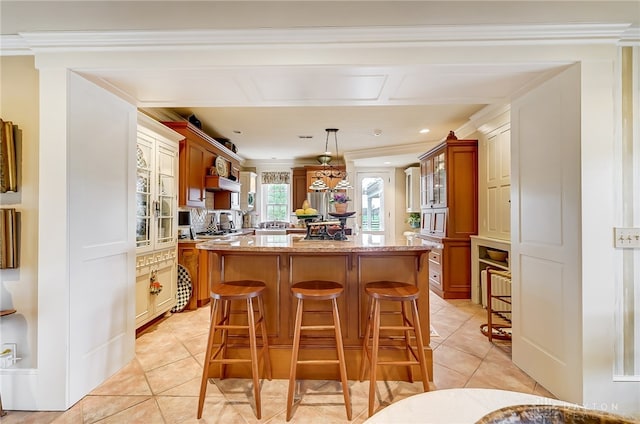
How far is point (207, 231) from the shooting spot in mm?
4660

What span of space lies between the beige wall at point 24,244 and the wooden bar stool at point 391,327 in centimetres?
222

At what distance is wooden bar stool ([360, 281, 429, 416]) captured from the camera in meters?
1.72

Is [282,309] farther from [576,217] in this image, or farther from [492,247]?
[492,247]

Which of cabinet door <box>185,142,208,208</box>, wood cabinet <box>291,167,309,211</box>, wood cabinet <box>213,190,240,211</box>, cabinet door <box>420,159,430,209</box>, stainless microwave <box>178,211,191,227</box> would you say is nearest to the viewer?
cabinet door <box>185,142,208,208</box>

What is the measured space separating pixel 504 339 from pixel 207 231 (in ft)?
14.1

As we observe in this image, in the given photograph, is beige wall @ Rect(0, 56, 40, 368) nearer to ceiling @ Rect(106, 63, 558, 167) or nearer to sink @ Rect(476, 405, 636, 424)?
ceiling @ Rect(106, 63, 558, 167)

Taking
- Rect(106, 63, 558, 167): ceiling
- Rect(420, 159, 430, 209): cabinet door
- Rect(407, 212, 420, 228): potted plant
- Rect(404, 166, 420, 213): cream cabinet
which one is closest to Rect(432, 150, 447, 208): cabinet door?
Rect(420, 159, 430, 209): cabinet door

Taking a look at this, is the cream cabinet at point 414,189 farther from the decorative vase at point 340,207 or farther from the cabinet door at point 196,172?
the cabinet door at point 196,172

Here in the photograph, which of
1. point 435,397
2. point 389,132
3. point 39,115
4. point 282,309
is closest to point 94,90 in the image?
point 39,115

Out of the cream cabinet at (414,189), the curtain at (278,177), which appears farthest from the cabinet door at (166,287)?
the cream cabinet at (414,189)

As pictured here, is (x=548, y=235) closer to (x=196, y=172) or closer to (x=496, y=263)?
(x=496, y=263)

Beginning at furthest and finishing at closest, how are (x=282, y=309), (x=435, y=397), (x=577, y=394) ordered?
(x=282, y=309) → (x=577, y=394) → (x=435, y=397)

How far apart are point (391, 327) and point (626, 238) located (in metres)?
1.58

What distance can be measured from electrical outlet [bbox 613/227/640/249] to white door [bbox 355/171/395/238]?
205 inches
